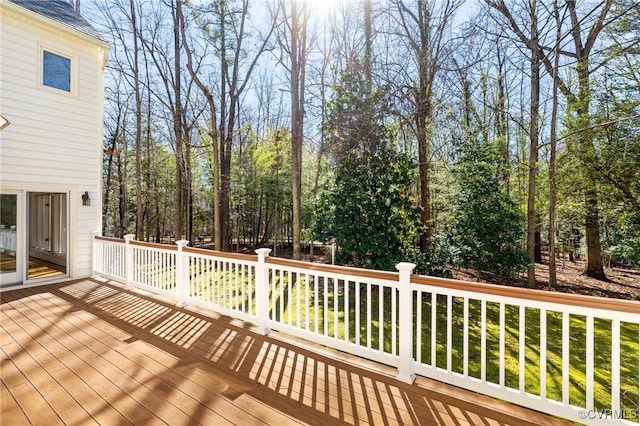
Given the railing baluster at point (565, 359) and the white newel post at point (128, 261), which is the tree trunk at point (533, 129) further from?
the white newel post at point (128, 261)

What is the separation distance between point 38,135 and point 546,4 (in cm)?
1078

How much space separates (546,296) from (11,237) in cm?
801

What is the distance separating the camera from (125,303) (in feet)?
15.5

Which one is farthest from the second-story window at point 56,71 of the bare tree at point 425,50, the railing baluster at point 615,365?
the railing baluster at point 615,365

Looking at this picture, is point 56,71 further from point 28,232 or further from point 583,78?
point 583,78

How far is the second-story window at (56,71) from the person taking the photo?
5.86 m

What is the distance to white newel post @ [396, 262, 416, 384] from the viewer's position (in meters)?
2.66

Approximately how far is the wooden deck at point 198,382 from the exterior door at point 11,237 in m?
2.31

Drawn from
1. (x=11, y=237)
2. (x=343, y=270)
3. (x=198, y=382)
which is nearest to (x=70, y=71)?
(x=11, y=237)

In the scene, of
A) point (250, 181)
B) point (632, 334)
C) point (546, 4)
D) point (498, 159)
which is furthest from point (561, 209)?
point (250, 181)

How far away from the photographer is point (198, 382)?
2627 mm

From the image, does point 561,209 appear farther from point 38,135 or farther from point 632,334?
point 38,135

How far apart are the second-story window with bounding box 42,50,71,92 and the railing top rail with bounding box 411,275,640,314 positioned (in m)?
7.45

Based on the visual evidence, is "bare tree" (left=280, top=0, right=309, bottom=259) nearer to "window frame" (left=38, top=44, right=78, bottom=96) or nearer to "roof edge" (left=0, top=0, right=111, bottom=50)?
"roof edge" (left=0, top=0, right=111, bottom=50)
